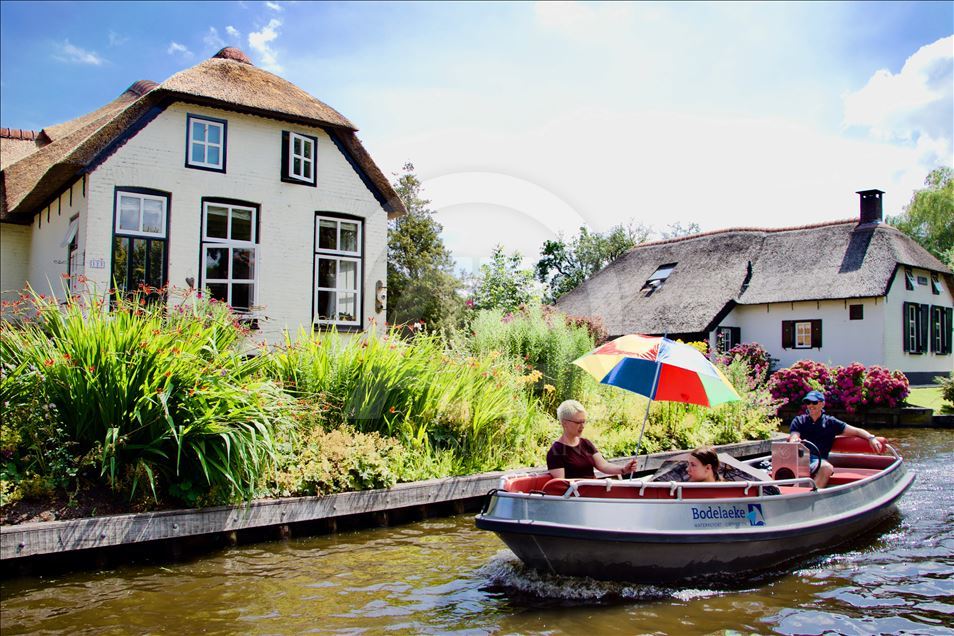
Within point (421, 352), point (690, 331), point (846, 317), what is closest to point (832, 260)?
point (846, 317)

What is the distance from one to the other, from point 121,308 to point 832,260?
1166 inches

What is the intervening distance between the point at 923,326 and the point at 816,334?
16.8 feet

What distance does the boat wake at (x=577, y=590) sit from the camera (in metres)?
6.35

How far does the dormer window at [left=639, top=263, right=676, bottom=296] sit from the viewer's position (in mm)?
35594

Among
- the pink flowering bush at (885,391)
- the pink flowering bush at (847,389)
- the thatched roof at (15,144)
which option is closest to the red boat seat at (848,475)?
the pink flowering bush at (847,389)

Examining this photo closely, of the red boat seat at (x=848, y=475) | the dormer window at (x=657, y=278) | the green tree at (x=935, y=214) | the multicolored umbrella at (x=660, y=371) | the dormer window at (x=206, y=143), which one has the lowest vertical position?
the red boat seat at (x=848, y=475)

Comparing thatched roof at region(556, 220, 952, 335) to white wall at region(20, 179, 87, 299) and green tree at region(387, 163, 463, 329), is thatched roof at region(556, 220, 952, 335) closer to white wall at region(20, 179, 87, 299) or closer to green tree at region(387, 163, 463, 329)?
green tree at region(387, 163, 463, 329)

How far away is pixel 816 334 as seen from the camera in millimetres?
29703

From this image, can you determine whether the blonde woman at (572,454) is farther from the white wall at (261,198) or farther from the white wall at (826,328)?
the white wall at (826,328)

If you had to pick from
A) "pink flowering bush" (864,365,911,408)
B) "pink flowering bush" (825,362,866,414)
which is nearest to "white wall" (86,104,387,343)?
"pink flowering bush" (825,362,866,414)

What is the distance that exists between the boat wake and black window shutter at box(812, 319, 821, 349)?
2576 cm

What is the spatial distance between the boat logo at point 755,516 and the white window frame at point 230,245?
41.6 ft

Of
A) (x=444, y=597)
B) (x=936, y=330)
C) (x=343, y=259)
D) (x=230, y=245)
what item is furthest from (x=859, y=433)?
(x=936, y=330)

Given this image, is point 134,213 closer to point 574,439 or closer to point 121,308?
point 121,308
